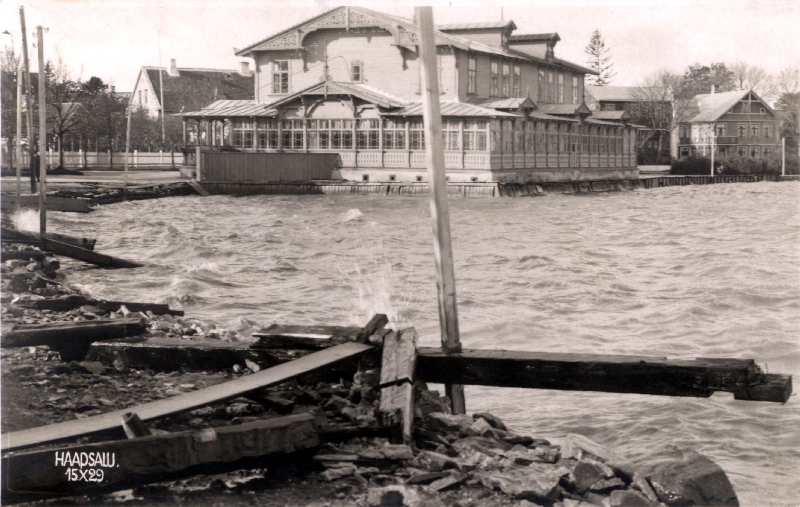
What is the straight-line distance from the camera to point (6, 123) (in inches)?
451

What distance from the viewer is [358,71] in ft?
111

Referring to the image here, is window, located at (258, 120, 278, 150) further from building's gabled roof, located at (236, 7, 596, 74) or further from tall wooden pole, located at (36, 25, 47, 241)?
tall wooden pole, located at (36, 25, 47, 241)

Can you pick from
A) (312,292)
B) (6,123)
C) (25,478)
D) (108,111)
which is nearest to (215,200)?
(108,111)

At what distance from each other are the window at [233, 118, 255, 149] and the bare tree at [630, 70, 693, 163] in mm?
16246

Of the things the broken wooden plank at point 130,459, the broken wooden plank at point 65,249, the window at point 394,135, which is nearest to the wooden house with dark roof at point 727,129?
the broken wooden plank at point 65,249

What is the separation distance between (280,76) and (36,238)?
82.3 ft

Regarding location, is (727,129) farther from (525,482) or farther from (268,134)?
(525,482)

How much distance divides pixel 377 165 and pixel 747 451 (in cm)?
2820

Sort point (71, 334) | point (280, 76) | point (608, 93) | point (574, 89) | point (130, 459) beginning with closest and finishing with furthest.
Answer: point (130, 459) < point (71, 334) < point (280, 76) < point (574, 89) < point (608, 93)

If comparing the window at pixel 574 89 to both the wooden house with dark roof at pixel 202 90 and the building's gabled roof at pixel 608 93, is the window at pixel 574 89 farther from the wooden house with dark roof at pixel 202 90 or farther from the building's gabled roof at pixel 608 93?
the wooden house with dark roof at pixel 202 90

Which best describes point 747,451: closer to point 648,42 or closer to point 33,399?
point 648,42

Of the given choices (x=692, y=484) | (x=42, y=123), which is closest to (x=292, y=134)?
(x=42, y=123)

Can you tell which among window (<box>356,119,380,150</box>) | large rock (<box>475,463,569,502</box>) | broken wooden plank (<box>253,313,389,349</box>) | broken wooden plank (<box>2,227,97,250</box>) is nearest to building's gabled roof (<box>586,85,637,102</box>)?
window (<box>356,119,380,150</box>)

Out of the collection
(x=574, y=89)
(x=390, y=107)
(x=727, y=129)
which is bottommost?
(x=727, y=129)
